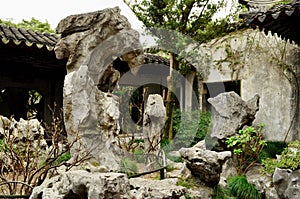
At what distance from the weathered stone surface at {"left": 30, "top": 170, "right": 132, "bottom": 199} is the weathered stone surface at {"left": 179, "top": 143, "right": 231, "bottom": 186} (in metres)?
1.99

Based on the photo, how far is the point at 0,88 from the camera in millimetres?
8844

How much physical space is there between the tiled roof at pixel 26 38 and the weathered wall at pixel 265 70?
517 cm

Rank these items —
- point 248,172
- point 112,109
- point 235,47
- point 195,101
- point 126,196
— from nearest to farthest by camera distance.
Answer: point 126,196
point 112,109
point 248,172
point 235,47
point 195,101

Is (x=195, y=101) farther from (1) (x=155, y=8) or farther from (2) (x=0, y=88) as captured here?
(2) (x=0, y=88)

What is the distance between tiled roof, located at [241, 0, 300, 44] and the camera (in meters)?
5.24

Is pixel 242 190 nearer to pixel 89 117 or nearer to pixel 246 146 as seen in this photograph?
pixel 246 146

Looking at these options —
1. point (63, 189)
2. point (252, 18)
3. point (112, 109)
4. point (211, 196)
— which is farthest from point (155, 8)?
point (63, 189)

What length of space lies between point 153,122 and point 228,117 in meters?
2.02

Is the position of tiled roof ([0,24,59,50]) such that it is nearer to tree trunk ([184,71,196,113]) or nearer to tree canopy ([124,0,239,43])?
tree canopy ([124,0,239,43])

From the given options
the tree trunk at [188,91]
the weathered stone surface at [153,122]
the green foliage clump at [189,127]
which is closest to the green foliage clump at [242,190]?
the weathered stone surface at [153,122]

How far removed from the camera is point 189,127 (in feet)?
34.9

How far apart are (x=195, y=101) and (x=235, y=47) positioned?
117 inches

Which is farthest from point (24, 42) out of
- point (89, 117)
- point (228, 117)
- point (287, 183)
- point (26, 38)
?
point (287, 183)

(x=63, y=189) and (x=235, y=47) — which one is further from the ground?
(x=235, y=47)
